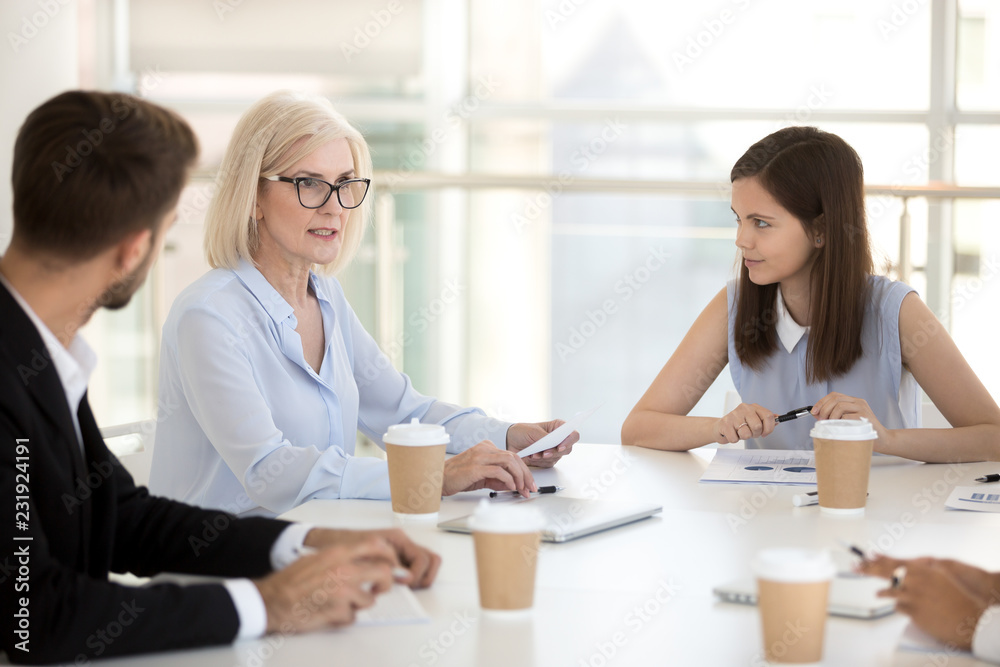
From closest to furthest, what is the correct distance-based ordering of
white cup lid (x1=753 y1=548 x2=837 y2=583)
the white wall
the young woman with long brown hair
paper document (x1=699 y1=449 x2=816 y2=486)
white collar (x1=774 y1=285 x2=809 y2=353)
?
white cup lid (x1=753 y1=548 x2=837 y2=583)
paper document (x1=699 y1=449 x2=816 y2=486)
the young woman with long brown hair
white collar (x1=774 y1=285 x2=809 y2=353)
the white wall

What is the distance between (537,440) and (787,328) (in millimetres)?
636

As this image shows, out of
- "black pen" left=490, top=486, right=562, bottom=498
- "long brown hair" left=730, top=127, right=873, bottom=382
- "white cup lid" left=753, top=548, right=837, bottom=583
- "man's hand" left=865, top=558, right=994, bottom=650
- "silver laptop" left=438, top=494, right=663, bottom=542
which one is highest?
"long brown hair" left=730, top=127, right=873, bottom=382

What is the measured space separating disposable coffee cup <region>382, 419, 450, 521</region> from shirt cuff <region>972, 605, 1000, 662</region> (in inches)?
25.1

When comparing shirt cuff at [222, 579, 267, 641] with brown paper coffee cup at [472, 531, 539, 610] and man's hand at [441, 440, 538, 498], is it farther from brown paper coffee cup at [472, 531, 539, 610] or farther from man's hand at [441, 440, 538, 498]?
man's hand at [441, 440, 538, 498]

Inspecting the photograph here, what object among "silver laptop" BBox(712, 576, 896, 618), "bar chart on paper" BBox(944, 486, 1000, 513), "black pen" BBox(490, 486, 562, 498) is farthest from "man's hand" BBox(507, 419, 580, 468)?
"silver laptop" BBox(712, 576, 896, 618)

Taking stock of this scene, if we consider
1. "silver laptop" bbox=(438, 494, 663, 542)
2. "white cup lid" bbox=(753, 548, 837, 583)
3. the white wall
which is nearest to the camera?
"white cup lid" bbox=(753, 548, 837, 583)

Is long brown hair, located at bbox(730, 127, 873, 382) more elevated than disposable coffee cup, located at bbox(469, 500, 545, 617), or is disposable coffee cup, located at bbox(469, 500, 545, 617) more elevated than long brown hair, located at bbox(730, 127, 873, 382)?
long brown hair, located at bbox(730, 127, 873, 382)

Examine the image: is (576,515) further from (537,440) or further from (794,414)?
(794,414)

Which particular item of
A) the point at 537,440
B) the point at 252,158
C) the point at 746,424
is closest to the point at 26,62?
the point at 252,158

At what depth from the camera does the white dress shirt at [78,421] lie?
0.87m

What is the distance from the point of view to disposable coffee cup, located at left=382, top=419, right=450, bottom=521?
1.26 meters

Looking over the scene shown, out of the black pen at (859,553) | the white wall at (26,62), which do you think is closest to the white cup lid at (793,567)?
the black pen at (859,553)

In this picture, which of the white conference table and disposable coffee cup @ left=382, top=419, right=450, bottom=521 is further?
disposable coffee cup @ left=382, top=419, right=450, bottom=521

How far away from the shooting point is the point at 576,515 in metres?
1.28
